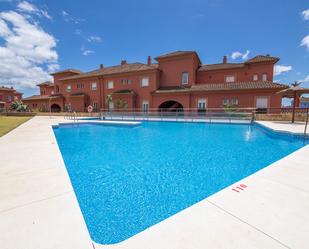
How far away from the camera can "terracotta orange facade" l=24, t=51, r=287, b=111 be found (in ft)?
55.8

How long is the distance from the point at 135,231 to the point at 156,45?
25.7m

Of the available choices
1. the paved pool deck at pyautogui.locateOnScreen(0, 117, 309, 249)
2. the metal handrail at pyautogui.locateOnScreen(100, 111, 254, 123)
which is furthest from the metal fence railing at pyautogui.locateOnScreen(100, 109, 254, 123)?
the paved pool deck at pyautogui.locateOnScreen(0, 117, 309, 249)

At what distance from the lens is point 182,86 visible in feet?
68.8

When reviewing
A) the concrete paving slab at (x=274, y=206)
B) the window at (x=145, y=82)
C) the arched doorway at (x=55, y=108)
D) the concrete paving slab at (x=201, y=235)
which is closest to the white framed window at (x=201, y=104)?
the window at (x=145, y=82)

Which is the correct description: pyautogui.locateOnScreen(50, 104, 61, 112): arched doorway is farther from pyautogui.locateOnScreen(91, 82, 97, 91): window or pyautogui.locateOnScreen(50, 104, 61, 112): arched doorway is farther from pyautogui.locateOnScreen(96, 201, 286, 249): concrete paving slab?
pyautogui.locateOnScreen(96, 201, 286, 249): concrete paving slab

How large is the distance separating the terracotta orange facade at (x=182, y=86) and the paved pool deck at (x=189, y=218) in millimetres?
16493

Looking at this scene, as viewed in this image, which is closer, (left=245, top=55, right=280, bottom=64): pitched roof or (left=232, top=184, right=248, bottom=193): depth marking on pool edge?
(left=232, top=184, right=248, bottom=193): depth marking on pool edge

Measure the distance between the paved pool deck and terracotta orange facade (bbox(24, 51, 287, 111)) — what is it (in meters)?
16.5

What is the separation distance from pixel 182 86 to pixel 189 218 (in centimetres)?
2063

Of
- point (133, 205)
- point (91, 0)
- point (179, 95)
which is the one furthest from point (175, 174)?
point (179, 95)

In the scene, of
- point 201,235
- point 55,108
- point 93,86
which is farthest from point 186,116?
point 55,108

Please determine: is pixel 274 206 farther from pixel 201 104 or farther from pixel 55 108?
pixel 55 108

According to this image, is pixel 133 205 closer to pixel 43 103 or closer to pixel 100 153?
pixel 100 153

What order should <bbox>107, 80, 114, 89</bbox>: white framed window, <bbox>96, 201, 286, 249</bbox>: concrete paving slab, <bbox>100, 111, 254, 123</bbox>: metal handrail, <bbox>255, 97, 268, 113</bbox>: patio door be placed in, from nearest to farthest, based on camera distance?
<bbox>96, 201, 286, 249</bbox>: concrete paving slab
<bbox>100, 111, 254, 123</bbox>: metal handrail
<bbox>255, 97, 268, 113</bbox>: patio door
<bbox>107, 80, 114, 89</bbox>: white framed window
